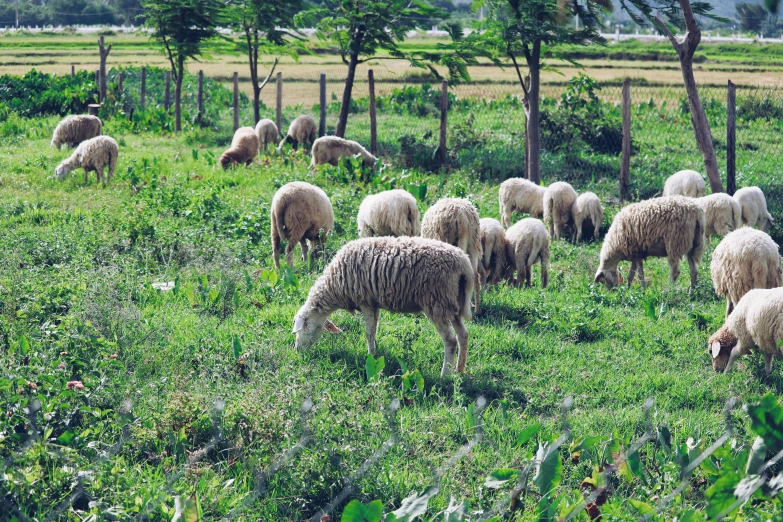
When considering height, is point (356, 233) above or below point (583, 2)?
below

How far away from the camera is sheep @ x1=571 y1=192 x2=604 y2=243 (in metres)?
11.7

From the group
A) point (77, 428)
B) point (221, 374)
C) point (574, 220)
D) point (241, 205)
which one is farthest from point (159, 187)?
point (77, 428)

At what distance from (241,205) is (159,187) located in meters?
1.76

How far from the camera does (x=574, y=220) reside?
39.4 ft

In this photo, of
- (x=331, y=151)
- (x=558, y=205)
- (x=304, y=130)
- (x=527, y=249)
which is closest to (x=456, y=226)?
(x=527, y=249)

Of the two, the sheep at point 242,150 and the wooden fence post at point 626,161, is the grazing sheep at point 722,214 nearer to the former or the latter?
the wooden fence post at point 626,161

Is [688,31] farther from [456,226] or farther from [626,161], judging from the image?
[456,226]

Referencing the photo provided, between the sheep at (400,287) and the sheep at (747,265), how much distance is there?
297 centimetres

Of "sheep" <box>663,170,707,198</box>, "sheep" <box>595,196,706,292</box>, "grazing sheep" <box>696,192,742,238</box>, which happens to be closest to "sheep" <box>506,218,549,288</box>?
"sheep" <box>595,196,706,292</box>

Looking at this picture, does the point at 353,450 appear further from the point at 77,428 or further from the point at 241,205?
the point at 241,205

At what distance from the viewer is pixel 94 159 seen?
538 inches

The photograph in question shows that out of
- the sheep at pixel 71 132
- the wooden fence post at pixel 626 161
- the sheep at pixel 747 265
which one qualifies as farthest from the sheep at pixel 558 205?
the sheep at pixel 71 132

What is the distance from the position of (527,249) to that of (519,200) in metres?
2.91

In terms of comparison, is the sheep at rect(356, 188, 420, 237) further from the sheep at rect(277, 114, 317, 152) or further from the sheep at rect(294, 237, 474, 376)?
the sheep at rect(277, 114, 317, 152)
